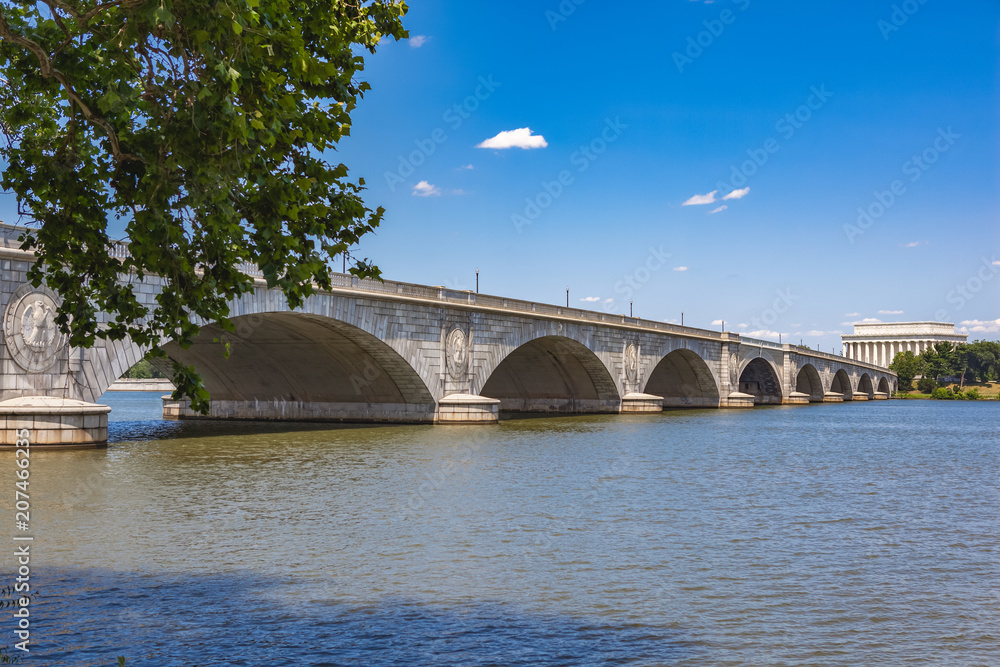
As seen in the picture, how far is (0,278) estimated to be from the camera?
22.5 metres

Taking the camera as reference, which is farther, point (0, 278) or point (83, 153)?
point (0, 278)

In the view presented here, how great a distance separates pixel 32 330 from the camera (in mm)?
23016

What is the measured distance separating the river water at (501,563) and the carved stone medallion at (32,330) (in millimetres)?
2622

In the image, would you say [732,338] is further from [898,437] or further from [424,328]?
[424,328]

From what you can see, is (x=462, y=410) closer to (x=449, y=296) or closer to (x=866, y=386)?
(x=449, y=296)

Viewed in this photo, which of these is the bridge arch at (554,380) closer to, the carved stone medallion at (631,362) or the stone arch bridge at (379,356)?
the stone arch bridge at (379,356)

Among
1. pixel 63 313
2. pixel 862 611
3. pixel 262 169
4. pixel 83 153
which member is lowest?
pixel 862 611

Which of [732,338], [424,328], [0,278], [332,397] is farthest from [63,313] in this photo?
[732,338]

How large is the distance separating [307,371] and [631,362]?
24027 millimetres

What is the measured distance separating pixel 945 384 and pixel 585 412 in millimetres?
119834

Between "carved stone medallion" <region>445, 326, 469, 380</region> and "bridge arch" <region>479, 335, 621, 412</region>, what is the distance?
1099cm

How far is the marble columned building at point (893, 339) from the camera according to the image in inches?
7018

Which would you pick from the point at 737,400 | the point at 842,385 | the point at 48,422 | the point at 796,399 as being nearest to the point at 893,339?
the point at 842,385

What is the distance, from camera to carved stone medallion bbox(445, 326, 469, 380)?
40219mm
